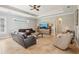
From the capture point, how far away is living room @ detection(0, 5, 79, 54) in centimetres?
224

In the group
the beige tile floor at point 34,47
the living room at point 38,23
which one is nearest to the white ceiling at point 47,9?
the living room at point 38,23

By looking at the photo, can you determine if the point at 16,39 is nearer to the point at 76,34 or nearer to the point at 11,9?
the point at 11,9

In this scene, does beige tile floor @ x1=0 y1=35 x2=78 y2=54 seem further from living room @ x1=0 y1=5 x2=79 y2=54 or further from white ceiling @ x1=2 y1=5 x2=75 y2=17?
white ceiling @ x1=2 y1=5 x2=75 y2=17

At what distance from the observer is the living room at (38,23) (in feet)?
7.34

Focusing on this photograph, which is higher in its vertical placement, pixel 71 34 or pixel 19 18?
pixel 19 18

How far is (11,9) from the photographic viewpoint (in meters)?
2.25

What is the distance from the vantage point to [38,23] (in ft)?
7.72

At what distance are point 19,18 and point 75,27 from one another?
121 centimetres

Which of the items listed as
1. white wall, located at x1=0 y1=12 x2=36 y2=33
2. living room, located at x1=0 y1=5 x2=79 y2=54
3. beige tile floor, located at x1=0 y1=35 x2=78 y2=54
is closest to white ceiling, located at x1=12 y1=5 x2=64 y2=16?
living room, located at x1=0 y1=5 x2=79 y2=54

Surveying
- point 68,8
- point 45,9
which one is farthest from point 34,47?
point 68,8

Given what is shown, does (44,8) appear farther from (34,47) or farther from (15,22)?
(34,47)

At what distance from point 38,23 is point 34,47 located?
20.7 inches

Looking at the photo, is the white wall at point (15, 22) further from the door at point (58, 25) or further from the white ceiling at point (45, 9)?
the door at point (58, 25)
